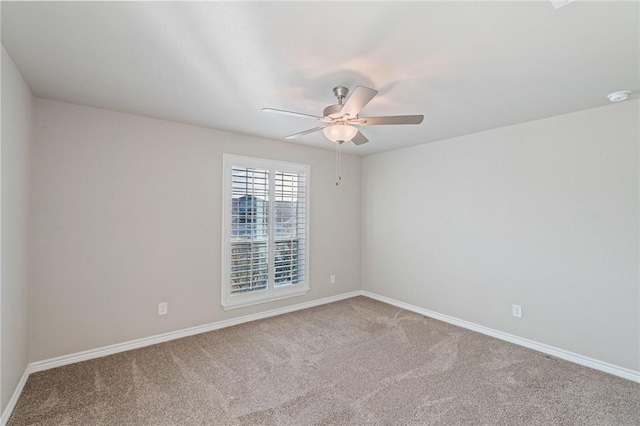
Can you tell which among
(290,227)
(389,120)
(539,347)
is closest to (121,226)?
(290,227)

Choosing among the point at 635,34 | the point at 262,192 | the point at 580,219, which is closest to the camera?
the point at 635,34

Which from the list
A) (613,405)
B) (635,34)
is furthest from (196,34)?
(613,405)

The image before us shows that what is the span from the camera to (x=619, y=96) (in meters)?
2.54

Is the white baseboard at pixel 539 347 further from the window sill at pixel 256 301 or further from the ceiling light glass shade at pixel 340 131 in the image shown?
the ceiling light glass shade at pixel 340 131

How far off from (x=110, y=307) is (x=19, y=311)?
0.73 m

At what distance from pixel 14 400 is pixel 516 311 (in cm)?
455

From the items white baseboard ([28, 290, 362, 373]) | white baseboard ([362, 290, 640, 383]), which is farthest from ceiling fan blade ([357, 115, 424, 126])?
white baseboard ([28, 290, 362, 373])

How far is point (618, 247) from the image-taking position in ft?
9.04

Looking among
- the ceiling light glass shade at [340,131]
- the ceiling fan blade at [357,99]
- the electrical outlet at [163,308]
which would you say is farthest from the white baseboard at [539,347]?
the electrical outlet at [163,308]

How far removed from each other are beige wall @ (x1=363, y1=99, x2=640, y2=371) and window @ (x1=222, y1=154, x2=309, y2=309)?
1502 mm

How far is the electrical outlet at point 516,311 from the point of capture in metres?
3.35

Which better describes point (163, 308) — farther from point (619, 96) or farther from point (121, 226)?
point (619, 96)

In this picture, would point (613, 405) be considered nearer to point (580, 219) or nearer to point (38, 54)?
point (580, 219)

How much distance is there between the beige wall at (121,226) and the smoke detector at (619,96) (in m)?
3.52
